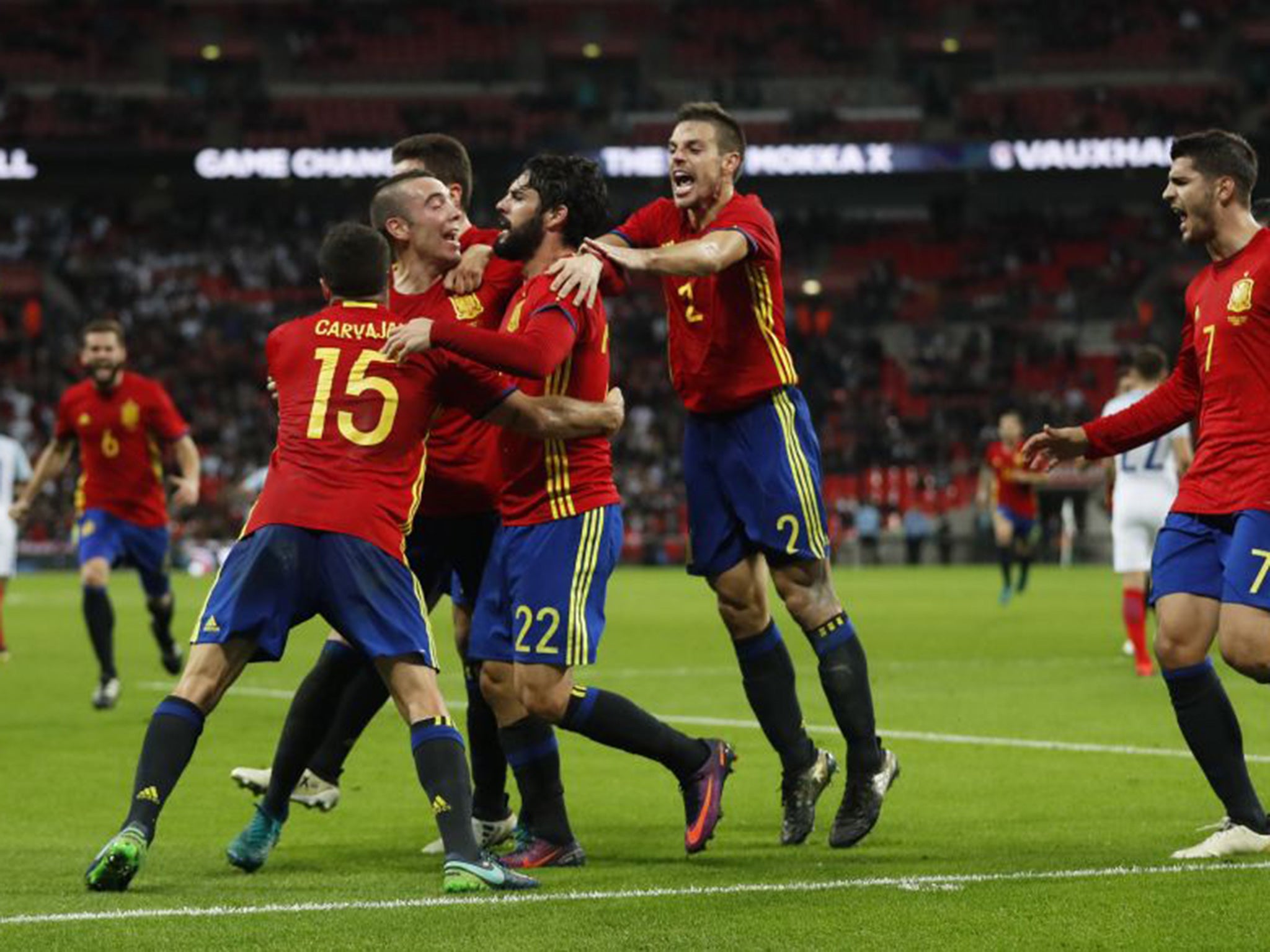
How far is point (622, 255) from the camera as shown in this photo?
275 inches

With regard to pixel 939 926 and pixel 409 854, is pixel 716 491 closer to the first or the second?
pixel 409 854

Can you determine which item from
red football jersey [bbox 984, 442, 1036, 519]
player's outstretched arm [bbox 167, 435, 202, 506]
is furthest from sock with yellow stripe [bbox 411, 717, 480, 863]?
red football jersey [bbox 984, 442, 1036, 519]

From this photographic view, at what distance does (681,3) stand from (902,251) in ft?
30.6

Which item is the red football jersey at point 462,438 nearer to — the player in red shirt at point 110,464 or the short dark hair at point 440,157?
the short dark hair at point 440,157

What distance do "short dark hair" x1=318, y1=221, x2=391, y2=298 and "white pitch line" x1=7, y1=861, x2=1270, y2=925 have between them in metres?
1.98

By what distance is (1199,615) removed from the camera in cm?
733

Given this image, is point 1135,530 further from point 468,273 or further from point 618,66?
point 618,66

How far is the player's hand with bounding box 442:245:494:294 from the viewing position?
769 centimetres

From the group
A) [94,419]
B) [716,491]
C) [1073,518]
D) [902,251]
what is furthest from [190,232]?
[716,491]

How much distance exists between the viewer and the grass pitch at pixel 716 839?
5863 mm

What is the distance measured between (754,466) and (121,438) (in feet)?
25.3

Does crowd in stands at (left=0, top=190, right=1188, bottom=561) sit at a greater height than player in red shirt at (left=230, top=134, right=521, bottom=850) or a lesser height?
greater

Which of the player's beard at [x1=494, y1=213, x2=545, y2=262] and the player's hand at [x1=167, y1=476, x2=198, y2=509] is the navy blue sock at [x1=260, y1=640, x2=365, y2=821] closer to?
the player's beard at [x1=494, y1=213, x2=545, y2=262]

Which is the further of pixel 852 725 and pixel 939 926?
pixel 852 725
